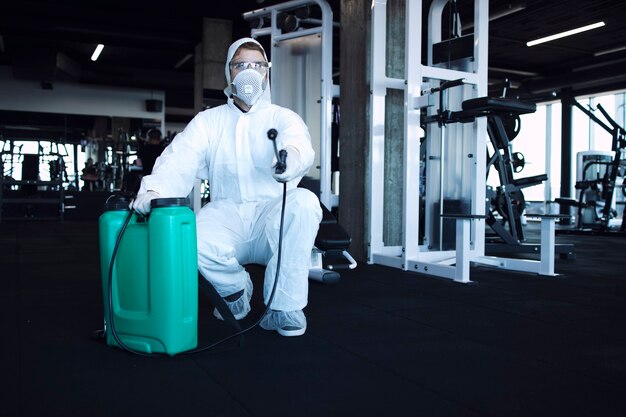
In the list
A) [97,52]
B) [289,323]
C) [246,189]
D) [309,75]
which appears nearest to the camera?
[289,323]

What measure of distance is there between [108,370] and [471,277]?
8.35 ft

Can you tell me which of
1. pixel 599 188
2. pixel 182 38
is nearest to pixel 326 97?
pixel 182 38

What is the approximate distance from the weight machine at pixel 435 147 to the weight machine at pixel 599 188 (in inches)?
124

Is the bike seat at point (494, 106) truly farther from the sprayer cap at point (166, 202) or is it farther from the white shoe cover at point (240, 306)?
the sprayer cap at point (166, 202)

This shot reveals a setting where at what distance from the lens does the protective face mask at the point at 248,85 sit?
6.75 feet

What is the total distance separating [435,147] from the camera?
423 cm

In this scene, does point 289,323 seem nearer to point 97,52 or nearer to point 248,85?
point 248,85

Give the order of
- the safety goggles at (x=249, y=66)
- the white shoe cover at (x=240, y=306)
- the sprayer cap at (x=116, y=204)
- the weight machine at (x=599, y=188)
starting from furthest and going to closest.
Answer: the weight machine at (x=599, y=188) → the white shoe cover at (x=240, y=306) → the safety goggles at (x=249, y=66) → the sprayer cap at (x=116, y=204)

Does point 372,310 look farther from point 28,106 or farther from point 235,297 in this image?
point 28,106

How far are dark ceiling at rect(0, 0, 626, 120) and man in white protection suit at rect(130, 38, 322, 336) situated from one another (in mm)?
5794

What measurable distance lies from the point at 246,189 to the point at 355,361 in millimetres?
785

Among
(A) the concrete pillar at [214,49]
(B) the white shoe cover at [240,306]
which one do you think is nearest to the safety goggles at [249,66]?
(B) the white shoe cover at [240,306]

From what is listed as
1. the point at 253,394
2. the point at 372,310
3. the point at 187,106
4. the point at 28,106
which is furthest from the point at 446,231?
the point at 187,106

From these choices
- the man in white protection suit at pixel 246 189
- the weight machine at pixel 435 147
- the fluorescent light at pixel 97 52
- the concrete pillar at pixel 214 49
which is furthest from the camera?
the fluorescent light at pixel 97 52
